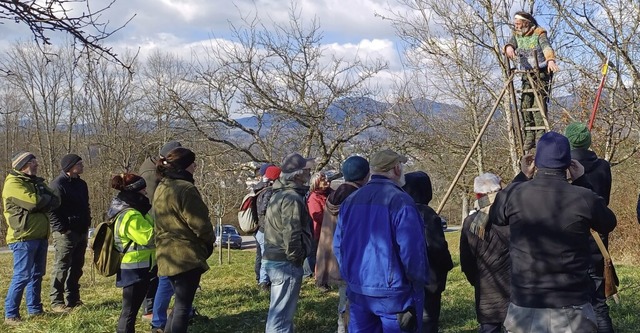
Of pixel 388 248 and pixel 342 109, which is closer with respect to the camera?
pixel 388 248

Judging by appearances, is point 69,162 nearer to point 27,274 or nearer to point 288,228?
point 27,274

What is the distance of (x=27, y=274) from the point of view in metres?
6.34

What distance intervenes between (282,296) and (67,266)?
3.44 m

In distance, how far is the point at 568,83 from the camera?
1118 cm

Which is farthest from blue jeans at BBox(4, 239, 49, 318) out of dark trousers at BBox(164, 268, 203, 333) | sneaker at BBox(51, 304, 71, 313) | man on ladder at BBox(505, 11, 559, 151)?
man on ladder at BBox(505, 11, 559, 151)

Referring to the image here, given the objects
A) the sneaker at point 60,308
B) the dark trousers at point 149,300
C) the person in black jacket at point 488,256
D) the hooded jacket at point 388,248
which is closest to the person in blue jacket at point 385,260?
the hooded jacket at point 388,248

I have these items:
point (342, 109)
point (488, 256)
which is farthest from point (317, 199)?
point (342, 109)

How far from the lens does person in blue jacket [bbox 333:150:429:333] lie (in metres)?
3.53

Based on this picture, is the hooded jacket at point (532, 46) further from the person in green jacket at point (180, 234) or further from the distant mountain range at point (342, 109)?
the distant mountain range at point (342, 109)

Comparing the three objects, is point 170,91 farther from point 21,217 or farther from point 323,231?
point 323,231

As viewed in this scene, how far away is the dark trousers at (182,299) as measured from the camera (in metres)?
4.80

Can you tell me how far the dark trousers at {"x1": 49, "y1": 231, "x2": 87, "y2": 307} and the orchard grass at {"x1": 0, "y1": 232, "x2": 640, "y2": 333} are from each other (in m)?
0.21

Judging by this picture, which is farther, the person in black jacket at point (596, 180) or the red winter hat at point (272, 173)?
the red winter hat at point (272, 173)

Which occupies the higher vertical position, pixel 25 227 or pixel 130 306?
pixel 25 227
